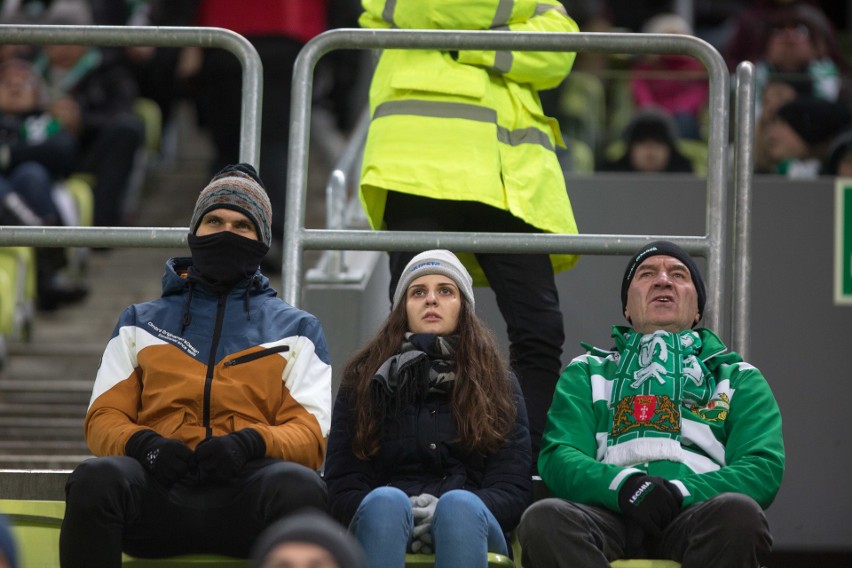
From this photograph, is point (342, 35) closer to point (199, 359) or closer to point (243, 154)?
point (243, 154)

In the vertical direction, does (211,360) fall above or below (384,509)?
above

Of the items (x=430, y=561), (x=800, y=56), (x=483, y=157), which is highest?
(x=800, y=56)

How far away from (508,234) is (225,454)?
3.70 feet

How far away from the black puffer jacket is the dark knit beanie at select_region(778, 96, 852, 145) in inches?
182

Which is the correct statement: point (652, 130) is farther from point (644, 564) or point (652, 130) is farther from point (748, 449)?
point (644, 564)

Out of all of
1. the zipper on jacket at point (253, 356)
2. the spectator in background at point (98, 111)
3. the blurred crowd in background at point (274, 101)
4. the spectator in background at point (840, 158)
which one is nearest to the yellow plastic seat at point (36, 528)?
the zipper on jacket at point (253, 356)

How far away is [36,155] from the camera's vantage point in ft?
29.7

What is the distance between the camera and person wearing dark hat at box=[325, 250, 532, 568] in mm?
4387

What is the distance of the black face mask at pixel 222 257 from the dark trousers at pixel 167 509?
1.84 ft

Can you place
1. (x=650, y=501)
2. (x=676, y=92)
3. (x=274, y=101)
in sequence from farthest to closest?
1. (x=676, y=92)
2. (x=274, y=101)
3. (x=650, y=501)

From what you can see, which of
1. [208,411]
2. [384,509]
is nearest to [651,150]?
[208,411]

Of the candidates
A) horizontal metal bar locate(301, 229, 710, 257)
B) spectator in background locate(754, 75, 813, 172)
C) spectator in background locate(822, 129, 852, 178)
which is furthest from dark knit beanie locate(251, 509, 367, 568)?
spectator in background locate(754, 75, 813, 172)

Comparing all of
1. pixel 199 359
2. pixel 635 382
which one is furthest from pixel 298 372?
pixel 635 382

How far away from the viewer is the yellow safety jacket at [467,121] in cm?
494
